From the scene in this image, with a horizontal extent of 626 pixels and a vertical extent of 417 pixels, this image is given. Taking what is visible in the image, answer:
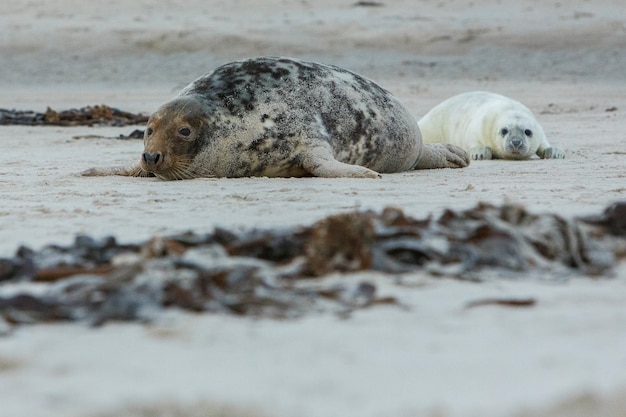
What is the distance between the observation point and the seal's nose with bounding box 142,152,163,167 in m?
6.00

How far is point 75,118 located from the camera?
11977 millimetres

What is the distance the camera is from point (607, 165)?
700 centimetres

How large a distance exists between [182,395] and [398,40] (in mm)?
21834

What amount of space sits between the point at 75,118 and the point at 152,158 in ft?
20.5

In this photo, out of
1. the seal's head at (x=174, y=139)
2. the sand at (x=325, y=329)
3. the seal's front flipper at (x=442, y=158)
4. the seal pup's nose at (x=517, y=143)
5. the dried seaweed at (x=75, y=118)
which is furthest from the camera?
the dried seaweed at (x=75, y=118)

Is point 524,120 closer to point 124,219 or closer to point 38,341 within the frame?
point 124,219

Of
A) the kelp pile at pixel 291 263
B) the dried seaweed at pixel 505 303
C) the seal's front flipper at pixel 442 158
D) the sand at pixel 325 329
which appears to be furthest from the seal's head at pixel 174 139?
the dried seaweed at pixel 505 303

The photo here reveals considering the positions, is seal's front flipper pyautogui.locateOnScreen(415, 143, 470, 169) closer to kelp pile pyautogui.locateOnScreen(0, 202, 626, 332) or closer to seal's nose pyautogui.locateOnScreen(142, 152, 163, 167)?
seal's nose pyautogui.locateOnScreen(142, 152, 163, 167)

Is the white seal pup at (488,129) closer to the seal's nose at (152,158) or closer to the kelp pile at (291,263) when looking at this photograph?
the seal's nose at (152,158)

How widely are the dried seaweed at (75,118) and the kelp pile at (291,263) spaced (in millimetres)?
8560

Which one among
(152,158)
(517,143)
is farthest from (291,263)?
(517,143)

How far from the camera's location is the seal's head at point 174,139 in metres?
6.04

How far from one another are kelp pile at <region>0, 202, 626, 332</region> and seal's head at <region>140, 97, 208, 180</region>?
2.54m

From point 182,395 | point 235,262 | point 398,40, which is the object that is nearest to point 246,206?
A: point 235,262
